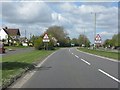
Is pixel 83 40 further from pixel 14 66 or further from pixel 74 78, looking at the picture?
pixel 74 78

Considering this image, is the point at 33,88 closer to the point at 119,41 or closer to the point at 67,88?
the point at 67,88

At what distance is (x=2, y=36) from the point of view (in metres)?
162

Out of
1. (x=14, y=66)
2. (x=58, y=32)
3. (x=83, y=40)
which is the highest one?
(x=58, y=32)

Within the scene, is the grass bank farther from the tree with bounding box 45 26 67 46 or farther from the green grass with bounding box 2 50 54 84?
the tree with bounding box 45 26 67 46

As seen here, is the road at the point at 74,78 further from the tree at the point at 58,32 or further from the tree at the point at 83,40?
the tree at the point at 83,40

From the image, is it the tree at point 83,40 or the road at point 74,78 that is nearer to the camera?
the road at point 74,78

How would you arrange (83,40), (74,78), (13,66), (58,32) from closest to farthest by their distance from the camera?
(74,78)
(13,66)
(58,32)
(83,40)

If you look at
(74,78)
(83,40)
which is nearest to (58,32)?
(83,40)

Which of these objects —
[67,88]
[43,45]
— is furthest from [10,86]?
[43,45]

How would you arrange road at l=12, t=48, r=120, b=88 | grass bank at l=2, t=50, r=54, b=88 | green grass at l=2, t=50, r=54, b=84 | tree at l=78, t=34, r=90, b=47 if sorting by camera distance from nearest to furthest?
road at l=12, t=48, r=120, b=88, grass bank at l=2, t=50, r=54, b=88, green grass at l=2, t=50, r=54, b=84, tree at l=78, t=34, r=90, b=47

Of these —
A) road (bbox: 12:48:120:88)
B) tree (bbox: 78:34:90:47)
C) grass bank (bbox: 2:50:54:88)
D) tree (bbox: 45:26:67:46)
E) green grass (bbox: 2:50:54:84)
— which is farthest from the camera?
tree (bbox: 78:34:90:47)

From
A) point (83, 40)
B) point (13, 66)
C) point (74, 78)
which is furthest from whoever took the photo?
point (83, 40)

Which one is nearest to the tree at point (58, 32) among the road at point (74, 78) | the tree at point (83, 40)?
the tree at point (83, 40)

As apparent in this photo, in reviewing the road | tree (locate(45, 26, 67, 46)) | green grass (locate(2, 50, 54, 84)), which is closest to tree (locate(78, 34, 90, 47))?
tree (locate(45, 26, 67, 46))
